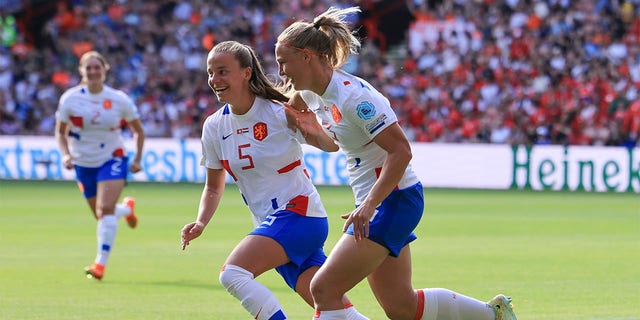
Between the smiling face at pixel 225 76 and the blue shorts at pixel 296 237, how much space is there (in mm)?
754

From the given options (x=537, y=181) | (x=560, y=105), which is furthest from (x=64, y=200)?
(x=560, y=105)

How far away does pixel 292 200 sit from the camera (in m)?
7.21

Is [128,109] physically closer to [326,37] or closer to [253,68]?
[253,68]

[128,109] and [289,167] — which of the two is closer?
[289,167]

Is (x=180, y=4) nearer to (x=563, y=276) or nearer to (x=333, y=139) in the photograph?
(x=563, y=276)

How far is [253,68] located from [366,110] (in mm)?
1213

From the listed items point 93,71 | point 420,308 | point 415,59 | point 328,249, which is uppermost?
point 93,71

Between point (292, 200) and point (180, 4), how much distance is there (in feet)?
96.6

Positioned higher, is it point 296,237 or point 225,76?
point 225,76

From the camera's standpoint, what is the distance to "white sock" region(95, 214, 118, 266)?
12023mm

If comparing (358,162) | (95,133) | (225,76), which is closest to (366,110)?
(358,162)

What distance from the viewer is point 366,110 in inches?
251

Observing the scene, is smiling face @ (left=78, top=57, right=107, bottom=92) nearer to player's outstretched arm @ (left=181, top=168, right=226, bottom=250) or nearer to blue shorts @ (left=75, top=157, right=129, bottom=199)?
blue shorts @ (left=75, top=157, right=129, bottom=199)

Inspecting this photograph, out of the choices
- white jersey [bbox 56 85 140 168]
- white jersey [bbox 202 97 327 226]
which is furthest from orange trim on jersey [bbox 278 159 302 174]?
white jersey [bbox 56 85 140 168]
